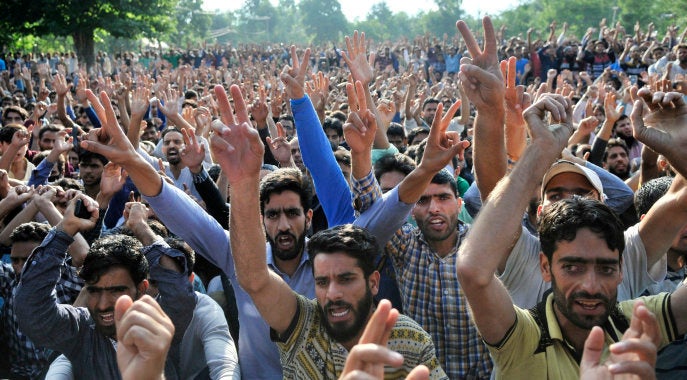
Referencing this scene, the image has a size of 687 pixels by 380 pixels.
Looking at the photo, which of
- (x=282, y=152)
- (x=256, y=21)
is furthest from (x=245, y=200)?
(x=256, y=21)

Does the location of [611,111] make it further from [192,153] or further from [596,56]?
[596,56]

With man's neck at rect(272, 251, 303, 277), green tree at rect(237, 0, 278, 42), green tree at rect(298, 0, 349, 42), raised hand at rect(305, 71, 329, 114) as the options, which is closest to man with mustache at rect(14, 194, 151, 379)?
man's neck at rect(272, 251, 303, 277)

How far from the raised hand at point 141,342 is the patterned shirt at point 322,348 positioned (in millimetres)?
874

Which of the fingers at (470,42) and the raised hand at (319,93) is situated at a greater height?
the fingers at (470,42)

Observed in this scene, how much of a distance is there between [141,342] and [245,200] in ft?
2.59

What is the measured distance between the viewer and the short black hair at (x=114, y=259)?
2.89 metres

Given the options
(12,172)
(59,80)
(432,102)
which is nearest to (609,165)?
(432,102)

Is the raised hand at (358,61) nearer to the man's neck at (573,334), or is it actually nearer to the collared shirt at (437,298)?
the collared shirt at (437,298)

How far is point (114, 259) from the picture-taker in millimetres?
2902

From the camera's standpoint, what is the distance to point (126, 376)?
156 centimetres

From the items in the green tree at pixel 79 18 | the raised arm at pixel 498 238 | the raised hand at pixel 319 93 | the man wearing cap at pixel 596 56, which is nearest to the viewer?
the raised arm at pixel 498 238

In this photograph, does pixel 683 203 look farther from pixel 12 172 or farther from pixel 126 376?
pixel 12 172

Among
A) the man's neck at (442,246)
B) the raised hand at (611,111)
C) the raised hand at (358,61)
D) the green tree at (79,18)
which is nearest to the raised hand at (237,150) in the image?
the man's neck at (442,246)

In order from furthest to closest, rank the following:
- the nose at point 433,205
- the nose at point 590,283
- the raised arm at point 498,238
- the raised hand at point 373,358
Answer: the nose at point 433,205, the nose at point 590,283, the raised arm at point 498,238, the raised hand at point 373,358
